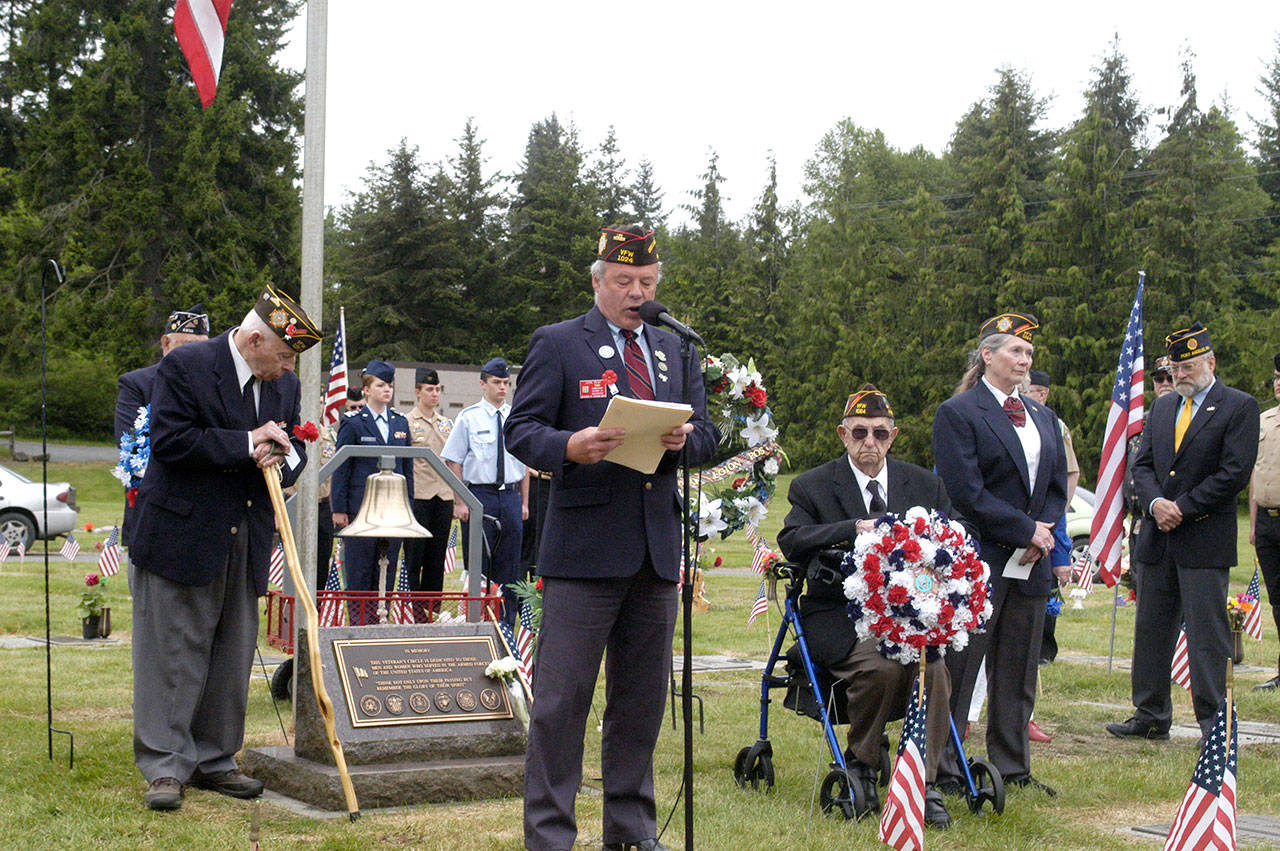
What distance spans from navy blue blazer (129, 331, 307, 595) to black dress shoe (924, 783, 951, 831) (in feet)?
10.1

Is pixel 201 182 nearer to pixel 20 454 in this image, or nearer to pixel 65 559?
pixel 20 454

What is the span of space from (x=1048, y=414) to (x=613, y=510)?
3.00m

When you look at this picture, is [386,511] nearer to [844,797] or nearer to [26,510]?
[844,797]

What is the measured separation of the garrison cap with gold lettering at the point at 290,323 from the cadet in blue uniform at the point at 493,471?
4.26 m

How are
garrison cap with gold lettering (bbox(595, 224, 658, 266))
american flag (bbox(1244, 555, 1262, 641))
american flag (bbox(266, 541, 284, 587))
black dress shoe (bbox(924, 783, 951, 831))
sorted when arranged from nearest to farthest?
garrison cap with gold lettering (bbox(595, 224, 658, 266)) < black dress shoe (bbox(924, 783, 951, 831)) < american flag (bbox(266, 541, 284, 587)) < american flag (bbox(1244, 555, 1262, 641))

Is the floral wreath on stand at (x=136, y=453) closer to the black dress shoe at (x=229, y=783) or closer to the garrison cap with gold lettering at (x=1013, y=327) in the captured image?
the black dress shoe at (x=229, y=783)

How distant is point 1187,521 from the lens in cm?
754

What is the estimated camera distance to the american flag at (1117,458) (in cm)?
866

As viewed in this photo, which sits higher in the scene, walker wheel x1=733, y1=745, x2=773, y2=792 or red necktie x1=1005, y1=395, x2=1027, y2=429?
red necktie x1=1005, y1=395, x2=1027, y2=429

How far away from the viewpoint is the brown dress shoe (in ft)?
17.5

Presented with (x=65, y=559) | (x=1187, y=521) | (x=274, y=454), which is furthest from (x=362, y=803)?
(x=65, y=559)

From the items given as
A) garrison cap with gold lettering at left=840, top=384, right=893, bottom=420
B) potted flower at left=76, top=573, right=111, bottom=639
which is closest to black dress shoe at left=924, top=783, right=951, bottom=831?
garrison cap with gold lettering at left=840, top=384, right=893, bottom=420

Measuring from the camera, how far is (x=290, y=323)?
5527mm

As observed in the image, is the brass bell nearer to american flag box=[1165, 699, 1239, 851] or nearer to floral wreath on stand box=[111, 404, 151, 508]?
floral wreath on stand box=[111, 404, 151, 508]
